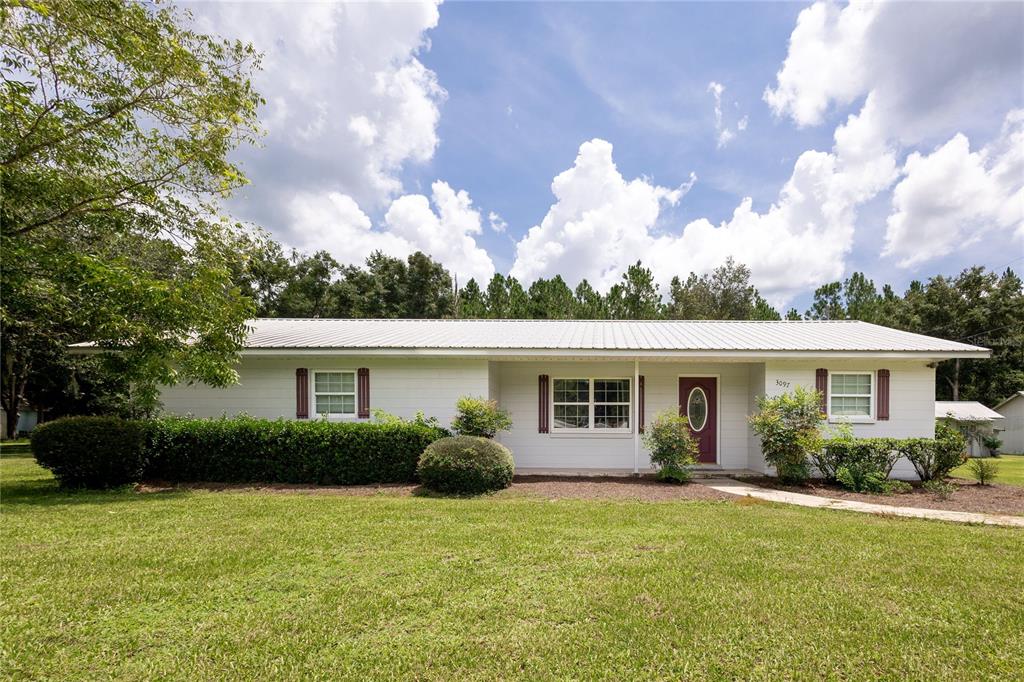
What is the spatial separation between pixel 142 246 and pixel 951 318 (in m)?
45.7

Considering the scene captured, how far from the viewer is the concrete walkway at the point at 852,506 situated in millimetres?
6855

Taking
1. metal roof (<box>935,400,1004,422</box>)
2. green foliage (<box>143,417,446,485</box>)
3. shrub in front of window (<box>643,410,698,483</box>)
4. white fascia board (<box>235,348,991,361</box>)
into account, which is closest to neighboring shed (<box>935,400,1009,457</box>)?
metal roof (<box>935,400,1004,422</box>)

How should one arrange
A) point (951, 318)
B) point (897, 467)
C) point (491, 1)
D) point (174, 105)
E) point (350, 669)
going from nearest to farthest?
1. point (350, 669)
2. point (174, 105)
3. point (491, 1)
4. point (897, 467)
5. point (951, 318)

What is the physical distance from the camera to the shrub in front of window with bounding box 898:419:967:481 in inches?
368

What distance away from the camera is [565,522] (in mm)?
6277

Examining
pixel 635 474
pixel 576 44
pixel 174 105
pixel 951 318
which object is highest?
pixel 576 44

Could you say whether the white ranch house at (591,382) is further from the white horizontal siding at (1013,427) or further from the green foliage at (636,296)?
the white horizontal siding at (1013,427)

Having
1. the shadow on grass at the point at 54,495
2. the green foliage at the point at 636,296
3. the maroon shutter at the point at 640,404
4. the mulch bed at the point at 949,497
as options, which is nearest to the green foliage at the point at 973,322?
the green foliage at the point at 636,296

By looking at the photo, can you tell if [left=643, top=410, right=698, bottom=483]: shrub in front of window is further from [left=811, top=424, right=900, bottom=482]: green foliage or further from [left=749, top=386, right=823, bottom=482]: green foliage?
[left=811, top=424, right=900, bottom=482]: green foliage

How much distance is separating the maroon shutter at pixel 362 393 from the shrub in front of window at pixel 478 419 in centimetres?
217

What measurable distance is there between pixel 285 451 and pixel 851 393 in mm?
12346

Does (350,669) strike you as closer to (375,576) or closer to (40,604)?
(375,576)

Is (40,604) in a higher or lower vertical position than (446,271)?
lower

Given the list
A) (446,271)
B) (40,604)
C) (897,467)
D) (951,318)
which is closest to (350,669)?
(40,604)
